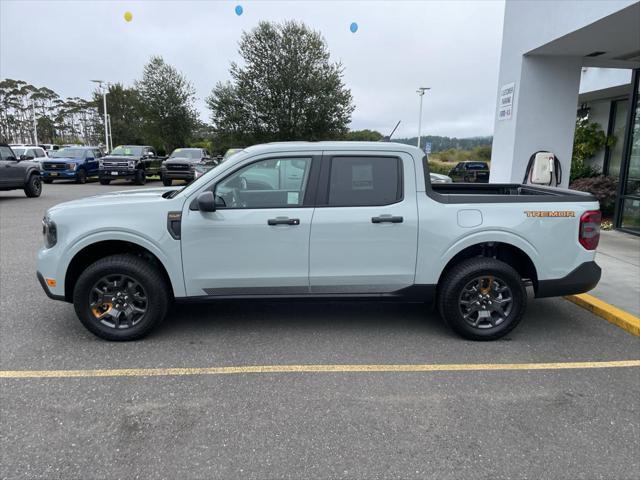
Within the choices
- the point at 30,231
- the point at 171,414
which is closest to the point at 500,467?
the point at 171,414

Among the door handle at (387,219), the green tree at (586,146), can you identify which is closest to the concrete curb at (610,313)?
the door handle at (387,219)

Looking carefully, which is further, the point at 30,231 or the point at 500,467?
the point at 30,231

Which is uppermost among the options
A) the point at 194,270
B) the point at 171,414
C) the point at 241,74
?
the point at 241,74

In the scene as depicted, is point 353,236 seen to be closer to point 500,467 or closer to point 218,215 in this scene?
point 218,215

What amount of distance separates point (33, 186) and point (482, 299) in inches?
664

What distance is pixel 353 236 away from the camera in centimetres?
438

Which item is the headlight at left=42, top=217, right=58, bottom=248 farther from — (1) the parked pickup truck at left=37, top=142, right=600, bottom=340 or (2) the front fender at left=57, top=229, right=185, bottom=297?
(2) the front fender at left=57, top=229, right=185, bottom=297

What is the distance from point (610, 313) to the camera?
5168 mm

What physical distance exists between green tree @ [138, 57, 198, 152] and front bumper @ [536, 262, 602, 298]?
35.7 metres

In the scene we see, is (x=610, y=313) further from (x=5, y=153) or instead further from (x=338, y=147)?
(x=5, y=153)

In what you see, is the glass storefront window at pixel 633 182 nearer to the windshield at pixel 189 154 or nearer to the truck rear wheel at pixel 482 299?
the truck rear wheel at pixel 482 299

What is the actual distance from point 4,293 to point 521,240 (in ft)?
19.0

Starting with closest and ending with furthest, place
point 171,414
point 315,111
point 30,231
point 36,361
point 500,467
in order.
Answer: point 500,467 → point 171,414 → point 36,361 → point 30,231 → point 315,111

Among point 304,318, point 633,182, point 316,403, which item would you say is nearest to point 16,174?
point 304,318
